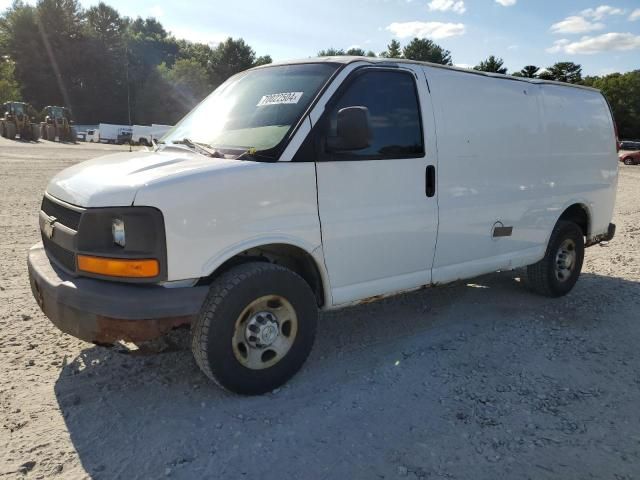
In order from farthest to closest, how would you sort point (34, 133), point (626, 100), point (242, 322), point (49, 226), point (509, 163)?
point (626, 100), point (34, 133), point (509, 163), point (49, 226), point (242, 322)

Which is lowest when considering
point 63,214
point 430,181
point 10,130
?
point 63,214

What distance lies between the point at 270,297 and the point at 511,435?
5.38 feet

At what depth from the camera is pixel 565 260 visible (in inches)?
228

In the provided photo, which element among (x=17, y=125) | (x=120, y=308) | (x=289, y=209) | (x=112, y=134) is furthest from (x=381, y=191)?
(x=112, y=134)

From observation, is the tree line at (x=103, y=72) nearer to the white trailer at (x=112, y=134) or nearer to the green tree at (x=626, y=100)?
the green tree at (x=626, y=100)

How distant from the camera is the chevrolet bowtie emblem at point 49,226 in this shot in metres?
3.45

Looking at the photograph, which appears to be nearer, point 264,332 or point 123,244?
point 123,244

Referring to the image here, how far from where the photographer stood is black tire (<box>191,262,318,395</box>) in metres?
3.13

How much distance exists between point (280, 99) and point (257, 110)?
0.62 ft

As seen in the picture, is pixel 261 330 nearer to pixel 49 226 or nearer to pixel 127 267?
pixel 127 267

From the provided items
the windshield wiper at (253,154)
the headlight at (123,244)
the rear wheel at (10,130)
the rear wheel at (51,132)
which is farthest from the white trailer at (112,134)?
the headlight at (123,244)

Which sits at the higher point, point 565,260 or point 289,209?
point 289,209

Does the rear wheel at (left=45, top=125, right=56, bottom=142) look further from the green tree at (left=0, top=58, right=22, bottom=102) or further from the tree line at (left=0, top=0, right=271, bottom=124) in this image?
the tree line at (left=0, top=0, right=271, bottom=124)

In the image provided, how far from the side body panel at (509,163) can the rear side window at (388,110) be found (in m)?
0.24
